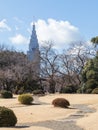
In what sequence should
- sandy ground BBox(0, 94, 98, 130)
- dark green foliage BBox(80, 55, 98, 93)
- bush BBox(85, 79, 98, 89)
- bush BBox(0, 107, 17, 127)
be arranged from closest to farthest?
bush BBox(0, 107, 17, 127)
sandy ground BBox(0, 94, 98, 130)
bush BBox(85, 79, 98, 89)
dark green foliage BBox(80, 55, 98, 93)

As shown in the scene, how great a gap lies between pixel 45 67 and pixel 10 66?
650cm

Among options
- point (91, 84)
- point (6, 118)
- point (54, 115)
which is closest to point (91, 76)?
point (91, 84)

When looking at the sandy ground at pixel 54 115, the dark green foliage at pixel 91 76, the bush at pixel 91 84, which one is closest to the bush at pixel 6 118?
the sandy ground at pixel 54 115

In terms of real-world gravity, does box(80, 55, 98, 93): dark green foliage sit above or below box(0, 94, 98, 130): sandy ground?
above

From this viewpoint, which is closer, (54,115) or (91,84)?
(54,115)

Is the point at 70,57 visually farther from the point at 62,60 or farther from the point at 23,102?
the point at 23,102

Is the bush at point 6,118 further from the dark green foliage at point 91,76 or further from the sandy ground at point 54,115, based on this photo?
the dark green foliage at point 91,76

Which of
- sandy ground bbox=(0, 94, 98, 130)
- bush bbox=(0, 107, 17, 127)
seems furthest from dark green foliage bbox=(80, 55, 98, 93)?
bush bbox=(0, 107, 17, 127)

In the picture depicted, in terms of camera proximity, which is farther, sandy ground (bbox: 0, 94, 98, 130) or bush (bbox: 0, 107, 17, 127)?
sandy ground (bbox: 0, 94, 98, 130)

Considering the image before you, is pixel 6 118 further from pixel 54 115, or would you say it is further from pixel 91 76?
pixel 91 76

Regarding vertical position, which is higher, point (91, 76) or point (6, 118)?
point (91, 76)

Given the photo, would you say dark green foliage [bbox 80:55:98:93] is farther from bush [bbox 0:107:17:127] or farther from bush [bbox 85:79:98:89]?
bush [bbox 0:107:17:127]

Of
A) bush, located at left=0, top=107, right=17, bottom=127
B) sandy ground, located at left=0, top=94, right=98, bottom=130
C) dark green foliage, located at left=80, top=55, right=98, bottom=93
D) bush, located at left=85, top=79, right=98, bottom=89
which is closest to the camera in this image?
bush, located at left=0, top=107, right=17, bottom=127

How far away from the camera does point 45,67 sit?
69.6 m
